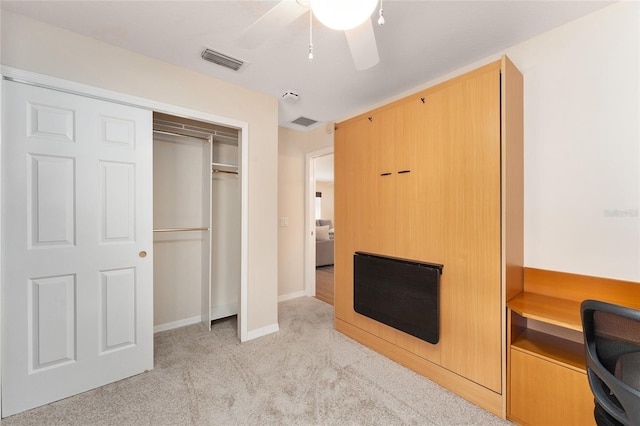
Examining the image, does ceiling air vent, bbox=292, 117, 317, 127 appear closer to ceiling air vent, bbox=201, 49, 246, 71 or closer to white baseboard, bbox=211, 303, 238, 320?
ceiling air vent, bbox=201, 49, 246, 71

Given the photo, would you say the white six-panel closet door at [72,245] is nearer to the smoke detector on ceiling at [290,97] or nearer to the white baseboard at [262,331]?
the white baseboard at [262,331]

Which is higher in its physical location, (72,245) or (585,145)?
(585,145)

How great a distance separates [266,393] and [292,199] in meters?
2.71

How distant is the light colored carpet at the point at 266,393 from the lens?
171cm

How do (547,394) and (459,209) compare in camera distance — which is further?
(459,209)

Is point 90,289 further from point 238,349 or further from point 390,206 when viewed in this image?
point 390,206

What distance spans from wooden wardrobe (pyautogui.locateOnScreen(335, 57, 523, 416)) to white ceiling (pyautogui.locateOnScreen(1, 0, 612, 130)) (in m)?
0.34

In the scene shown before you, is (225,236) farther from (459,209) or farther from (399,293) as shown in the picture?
(459,209)

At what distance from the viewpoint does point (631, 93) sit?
1623 mm

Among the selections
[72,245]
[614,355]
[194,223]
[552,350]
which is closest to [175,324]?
[194,223]

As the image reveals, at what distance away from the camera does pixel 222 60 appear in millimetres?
2311

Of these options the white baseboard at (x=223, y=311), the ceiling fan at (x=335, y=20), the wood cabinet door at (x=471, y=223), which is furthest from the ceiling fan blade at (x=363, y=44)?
the white baseboard at (x=223, y=311)

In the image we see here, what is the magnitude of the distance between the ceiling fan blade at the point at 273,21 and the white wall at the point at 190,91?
4.22 feet

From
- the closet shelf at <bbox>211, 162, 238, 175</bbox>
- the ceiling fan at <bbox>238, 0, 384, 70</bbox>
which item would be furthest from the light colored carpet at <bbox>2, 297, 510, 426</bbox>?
the ceiling fan at <bbox>238, 0, 384, 70</bbox>
